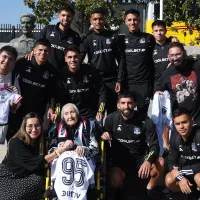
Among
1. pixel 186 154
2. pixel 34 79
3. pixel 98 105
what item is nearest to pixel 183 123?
pixel 186 154

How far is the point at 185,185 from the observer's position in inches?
211

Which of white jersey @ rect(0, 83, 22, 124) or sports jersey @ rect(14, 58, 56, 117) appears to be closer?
white jersey @ rect(0, 83, 22, 124)

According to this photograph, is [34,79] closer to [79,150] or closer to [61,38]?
[61,38]

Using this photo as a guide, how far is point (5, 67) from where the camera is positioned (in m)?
5.96

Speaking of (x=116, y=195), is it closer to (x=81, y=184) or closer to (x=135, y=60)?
(x=81, y=184)

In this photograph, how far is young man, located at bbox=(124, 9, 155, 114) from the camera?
6.93 m

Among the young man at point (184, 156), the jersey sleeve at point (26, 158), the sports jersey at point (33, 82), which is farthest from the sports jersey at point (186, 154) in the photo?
the sports jersey at point (33, 82)

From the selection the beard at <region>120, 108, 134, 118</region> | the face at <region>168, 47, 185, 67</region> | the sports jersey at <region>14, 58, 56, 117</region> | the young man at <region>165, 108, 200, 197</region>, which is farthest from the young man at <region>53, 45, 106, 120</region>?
the young man at <region>165, 108, 200, 197</region>

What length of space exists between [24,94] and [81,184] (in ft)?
5.58

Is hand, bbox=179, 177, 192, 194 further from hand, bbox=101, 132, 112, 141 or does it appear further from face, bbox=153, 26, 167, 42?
face, bbox=153, 26, 167, 42

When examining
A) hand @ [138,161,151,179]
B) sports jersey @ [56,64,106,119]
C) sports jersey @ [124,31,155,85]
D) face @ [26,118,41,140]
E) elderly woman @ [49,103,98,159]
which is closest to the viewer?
face @ [26,118,41,140]

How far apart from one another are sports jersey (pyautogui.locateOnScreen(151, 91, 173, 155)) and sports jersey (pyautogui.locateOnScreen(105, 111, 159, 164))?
67 centimetres

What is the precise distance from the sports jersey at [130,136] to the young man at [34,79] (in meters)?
1.04

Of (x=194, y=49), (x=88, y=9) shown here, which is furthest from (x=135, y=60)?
(x=88, y=9)
